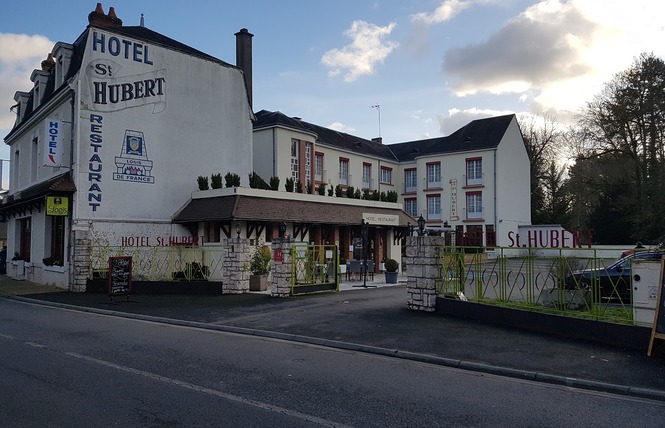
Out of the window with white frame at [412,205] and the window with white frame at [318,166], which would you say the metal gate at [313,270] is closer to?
the window with white frame at [318,166]

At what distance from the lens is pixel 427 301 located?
45.2 ft

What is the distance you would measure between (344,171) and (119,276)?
27054 mm

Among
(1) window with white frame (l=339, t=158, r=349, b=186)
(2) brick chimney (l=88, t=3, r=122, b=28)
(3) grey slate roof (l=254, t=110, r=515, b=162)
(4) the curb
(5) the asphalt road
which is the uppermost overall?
(2) brick chimney (l=88, t=3, r=122, b=28)

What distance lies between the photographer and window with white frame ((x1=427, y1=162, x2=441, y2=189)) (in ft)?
154

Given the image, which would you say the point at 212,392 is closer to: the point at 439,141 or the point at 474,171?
the point at 474,171

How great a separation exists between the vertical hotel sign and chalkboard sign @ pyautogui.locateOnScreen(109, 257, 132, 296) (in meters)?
6.77

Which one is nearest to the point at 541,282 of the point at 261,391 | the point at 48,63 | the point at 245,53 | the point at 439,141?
the point at 261,391

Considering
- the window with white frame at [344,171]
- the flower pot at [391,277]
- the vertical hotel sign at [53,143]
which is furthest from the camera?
the window with white frame at [344,171]

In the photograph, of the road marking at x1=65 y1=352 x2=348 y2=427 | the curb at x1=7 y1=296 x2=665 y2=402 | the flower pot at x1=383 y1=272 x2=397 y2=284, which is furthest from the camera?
the flower pot at x1=383 y1=272 x2=397 y2=284

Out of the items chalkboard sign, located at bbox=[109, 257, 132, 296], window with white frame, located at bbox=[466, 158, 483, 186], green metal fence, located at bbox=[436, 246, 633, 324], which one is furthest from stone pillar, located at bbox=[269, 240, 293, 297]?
window with white frame, located at bbox=[466, 158, 483, 186]

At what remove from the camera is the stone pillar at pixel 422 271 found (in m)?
13.8

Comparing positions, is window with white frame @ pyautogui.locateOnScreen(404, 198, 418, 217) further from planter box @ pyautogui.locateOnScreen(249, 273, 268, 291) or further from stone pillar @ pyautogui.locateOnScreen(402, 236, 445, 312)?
stone pillar @ pyautogui.locateOnScreen(402, 236, 445, 312)

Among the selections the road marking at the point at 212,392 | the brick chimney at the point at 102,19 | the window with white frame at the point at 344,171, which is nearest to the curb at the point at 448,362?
the road marking at the point at 212,392

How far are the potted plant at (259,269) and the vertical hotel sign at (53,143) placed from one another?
9306 mm
